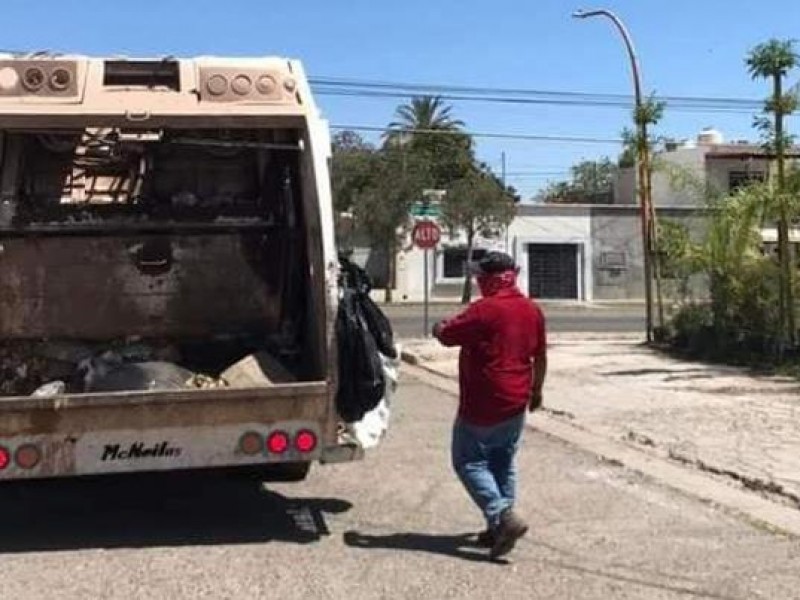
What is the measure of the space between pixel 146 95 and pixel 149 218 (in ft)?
4.68

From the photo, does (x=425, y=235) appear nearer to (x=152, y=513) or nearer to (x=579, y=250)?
(x=152, y=513)

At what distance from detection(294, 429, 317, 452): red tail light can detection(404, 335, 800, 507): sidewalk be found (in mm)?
3485

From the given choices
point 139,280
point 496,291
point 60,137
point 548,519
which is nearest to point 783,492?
point 548,519

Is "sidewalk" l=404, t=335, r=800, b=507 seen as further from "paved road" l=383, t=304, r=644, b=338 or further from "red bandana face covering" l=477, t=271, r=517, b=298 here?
"paved road" l=383, t=304, r=644, b=338

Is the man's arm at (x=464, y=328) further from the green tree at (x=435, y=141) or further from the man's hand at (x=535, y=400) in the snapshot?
the green tree at (x=435, y=141)

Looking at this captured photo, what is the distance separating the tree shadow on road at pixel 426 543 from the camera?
23.7 feet

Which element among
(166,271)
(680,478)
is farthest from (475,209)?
(166,271)

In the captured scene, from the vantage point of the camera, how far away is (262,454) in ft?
24.4

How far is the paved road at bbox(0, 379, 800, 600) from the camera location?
6.50 meters

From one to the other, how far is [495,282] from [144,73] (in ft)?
8.13

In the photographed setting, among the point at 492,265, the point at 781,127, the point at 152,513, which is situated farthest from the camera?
the point at 781,127

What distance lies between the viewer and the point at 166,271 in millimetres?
8820

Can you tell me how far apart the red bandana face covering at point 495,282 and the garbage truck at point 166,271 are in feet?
2.94

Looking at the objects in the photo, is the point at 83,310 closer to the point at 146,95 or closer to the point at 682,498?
the point at 146,95
